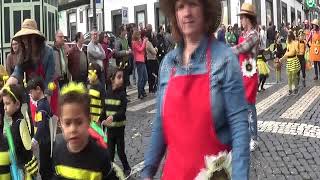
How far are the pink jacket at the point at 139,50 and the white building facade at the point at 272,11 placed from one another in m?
13.0

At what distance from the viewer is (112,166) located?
3369 millimetres

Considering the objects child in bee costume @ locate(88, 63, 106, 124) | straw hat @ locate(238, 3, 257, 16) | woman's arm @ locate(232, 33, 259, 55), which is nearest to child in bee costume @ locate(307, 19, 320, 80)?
straw hat @ locate(238, 3, 257, 16)

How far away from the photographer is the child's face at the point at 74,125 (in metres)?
3.15

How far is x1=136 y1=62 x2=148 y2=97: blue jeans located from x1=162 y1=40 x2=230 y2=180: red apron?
37.8ft

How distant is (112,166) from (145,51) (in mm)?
11743

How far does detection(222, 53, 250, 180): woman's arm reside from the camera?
2.41 m

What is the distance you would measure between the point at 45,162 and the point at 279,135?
410cm

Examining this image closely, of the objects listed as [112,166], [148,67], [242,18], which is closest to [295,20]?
[148,67]

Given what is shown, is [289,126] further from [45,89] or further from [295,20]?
[295,20]

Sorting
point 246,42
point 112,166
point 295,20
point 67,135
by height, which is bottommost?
point 112,166

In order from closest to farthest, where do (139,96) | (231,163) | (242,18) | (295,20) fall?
(231,163), (242,18), (139,96), (295,20)

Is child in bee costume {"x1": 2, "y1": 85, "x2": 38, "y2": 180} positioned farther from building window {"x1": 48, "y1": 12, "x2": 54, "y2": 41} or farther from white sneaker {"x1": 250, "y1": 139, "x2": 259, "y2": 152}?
building window {"x1": 48, "y1": 12, "x2": 54, "y2": 41}

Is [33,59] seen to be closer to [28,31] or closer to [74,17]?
[28,31]

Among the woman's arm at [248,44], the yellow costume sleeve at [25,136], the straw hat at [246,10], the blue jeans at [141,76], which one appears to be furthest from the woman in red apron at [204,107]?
the blue jeans at [141,76]
